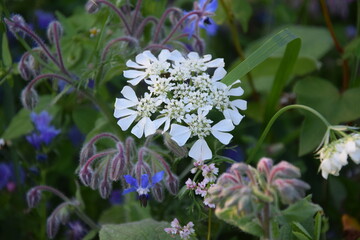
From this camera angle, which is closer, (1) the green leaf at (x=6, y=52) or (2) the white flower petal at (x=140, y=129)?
(2) the white flower petal at (x=140, y=129)

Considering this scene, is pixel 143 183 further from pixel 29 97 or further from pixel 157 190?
pixel 29 97

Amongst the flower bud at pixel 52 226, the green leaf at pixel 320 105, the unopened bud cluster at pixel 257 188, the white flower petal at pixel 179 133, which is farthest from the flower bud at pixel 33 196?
the green leaf at pixel 320 105

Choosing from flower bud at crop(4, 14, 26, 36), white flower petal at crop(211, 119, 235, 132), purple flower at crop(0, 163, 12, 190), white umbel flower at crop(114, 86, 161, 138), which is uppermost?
flower bud at crop(4, 14, 26, 36)

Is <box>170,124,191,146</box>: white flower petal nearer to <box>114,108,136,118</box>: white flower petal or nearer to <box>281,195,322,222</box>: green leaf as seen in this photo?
<box>114,108,136,118</box>: white flower petal

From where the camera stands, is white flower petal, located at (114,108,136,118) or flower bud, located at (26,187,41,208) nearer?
white flower petal, located at (114,108,136,118)

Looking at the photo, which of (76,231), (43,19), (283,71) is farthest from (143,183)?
(43,19)

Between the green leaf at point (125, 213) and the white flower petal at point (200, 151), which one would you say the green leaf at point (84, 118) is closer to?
the green leaf at point (125, 213)

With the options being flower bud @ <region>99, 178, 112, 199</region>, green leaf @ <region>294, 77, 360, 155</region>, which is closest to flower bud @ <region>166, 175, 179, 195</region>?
flower bud @ <region>99, 178, 112, 199</region>
